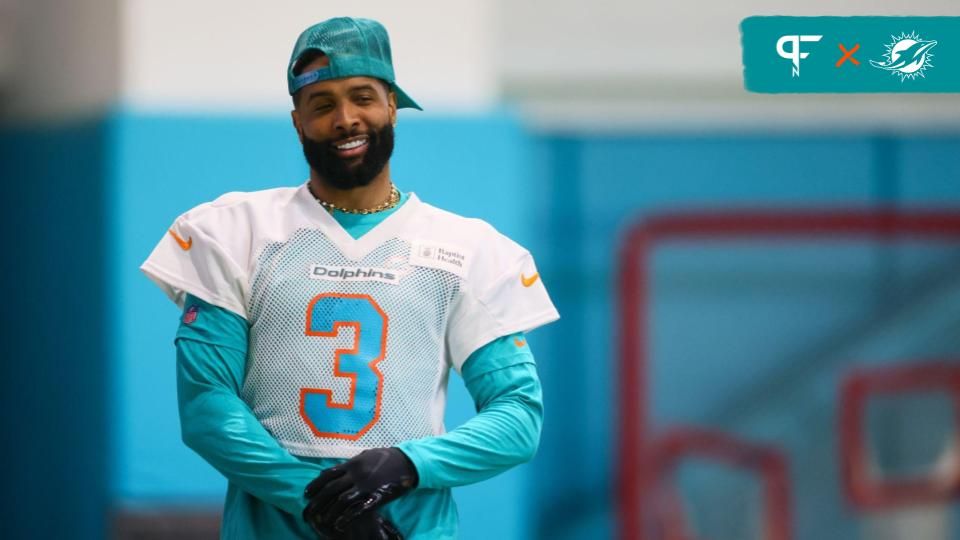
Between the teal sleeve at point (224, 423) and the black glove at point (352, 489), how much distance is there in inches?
2.1

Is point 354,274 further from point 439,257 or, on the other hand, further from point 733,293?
point 733,293

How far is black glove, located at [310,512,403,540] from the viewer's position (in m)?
1.86

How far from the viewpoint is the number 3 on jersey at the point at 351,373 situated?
1939 mm

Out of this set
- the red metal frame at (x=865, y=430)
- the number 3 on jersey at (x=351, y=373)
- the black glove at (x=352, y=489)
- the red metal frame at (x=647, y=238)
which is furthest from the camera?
the red metal frame at (x=865, y=430)

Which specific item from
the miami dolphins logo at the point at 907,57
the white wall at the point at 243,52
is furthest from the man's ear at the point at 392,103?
the white wall at the point at 243,52

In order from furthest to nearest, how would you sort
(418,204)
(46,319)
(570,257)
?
(570,257), (46,319), (418,204)

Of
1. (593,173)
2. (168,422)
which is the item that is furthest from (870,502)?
(168,422)

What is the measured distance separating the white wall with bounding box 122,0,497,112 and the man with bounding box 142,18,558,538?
1.19 meters

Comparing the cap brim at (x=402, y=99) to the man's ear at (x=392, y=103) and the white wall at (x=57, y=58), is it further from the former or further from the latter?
the white wall at (x=57, y=58)

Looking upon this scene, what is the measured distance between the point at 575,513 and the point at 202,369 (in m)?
2.61

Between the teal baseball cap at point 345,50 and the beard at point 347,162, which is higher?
the teal baseball cap at point 345,50

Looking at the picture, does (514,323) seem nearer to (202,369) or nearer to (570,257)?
(202,369)

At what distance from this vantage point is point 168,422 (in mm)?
3236

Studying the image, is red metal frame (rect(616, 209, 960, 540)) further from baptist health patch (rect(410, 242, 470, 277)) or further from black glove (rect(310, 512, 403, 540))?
black glove (rect(310, 512, 403, 540))
